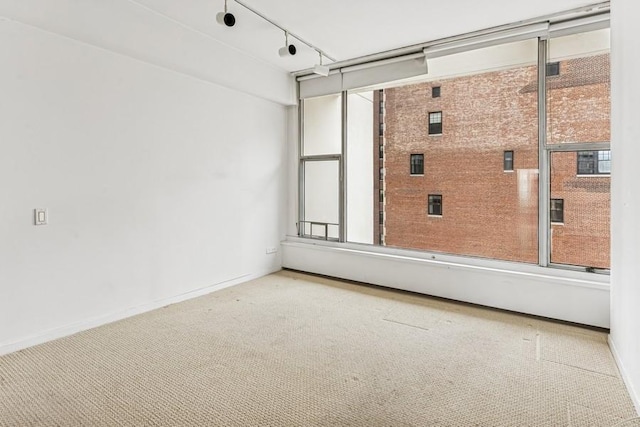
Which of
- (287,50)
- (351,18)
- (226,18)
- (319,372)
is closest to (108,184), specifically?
(226,18)

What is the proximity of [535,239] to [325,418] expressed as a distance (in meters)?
Answer: 2.81

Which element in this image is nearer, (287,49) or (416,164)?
(287,49)

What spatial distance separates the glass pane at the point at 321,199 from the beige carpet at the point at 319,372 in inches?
67.7

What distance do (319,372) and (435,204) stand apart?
102 inches

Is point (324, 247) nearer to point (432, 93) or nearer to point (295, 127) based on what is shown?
point (295, 127)

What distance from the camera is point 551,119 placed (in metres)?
3.42

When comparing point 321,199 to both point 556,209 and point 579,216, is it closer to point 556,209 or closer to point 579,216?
point 556,209

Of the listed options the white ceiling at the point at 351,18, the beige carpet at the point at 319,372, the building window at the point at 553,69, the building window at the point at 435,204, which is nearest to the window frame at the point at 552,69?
the building window at the point at 553,69

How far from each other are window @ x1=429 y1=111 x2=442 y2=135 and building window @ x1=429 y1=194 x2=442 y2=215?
0.74m

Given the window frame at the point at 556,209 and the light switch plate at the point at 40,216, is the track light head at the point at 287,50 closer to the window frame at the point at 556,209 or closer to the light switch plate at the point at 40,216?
the light switch plate at the point at 40,216

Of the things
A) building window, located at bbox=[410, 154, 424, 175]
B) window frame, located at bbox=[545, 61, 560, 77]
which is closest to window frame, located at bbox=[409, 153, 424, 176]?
building window, located at bbox=[410, 154, 424, 175]

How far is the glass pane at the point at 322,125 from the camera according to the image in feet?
16.3

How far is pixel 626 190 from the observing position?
2.25 metres

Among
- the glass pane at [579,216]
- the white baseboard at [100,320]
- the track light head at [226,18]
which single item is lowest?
the white baseboard at [100,320]
